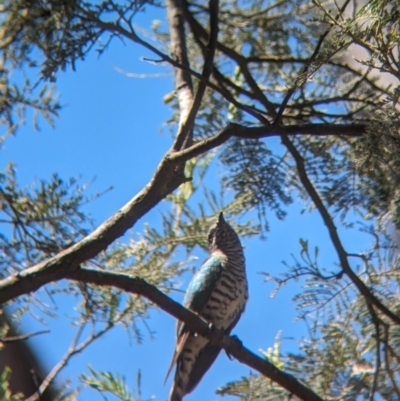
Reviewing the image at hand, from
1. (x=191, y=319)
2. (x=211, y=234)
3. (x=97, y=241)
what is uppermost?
(x=211, y=234)

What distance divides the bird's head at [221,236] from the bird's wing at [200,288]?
0.17ft

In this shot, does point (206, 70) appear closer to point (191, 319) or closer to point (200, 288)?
point (191, 319)

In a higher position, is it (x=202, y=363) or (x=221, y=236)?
(x=221, y=236)

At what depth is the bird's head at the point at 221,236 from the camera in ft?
10.5

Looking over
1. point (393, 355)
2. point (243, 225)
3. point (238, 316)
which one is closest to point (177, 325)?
point (238, 316)

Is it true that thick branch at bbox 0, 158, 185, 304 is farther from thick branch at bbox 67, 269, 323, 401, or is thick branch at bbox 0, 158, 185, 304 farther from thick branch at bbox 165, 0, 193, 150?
thick branch at bbox 165, 0, 193, 150

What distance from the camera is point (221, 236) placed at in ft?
10.7

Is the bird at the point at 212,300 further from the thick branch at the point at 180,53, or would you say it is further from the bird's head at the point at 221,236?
the thick branch at the point at 180,53

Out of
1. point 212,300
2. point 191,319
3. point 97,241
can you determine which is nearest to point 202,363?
point 212,300

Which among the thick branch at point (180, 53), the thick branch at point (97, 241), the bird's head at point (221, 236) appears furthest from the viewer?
the bird's head at point (221, 236)

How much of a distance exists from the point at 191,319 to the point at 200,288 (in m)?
0.98

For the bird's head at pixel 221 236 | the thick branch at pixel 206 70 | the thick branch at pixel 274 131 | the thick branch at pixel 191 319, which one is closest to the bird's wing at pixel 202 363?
the bird's head at pixel 221 236

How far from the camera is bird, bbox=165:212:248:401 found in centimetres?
296

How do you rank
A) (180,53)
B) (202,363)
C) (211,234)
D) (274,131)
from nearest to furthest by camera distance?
(274,131) → (180,53) → (202,363) → (211,234)
